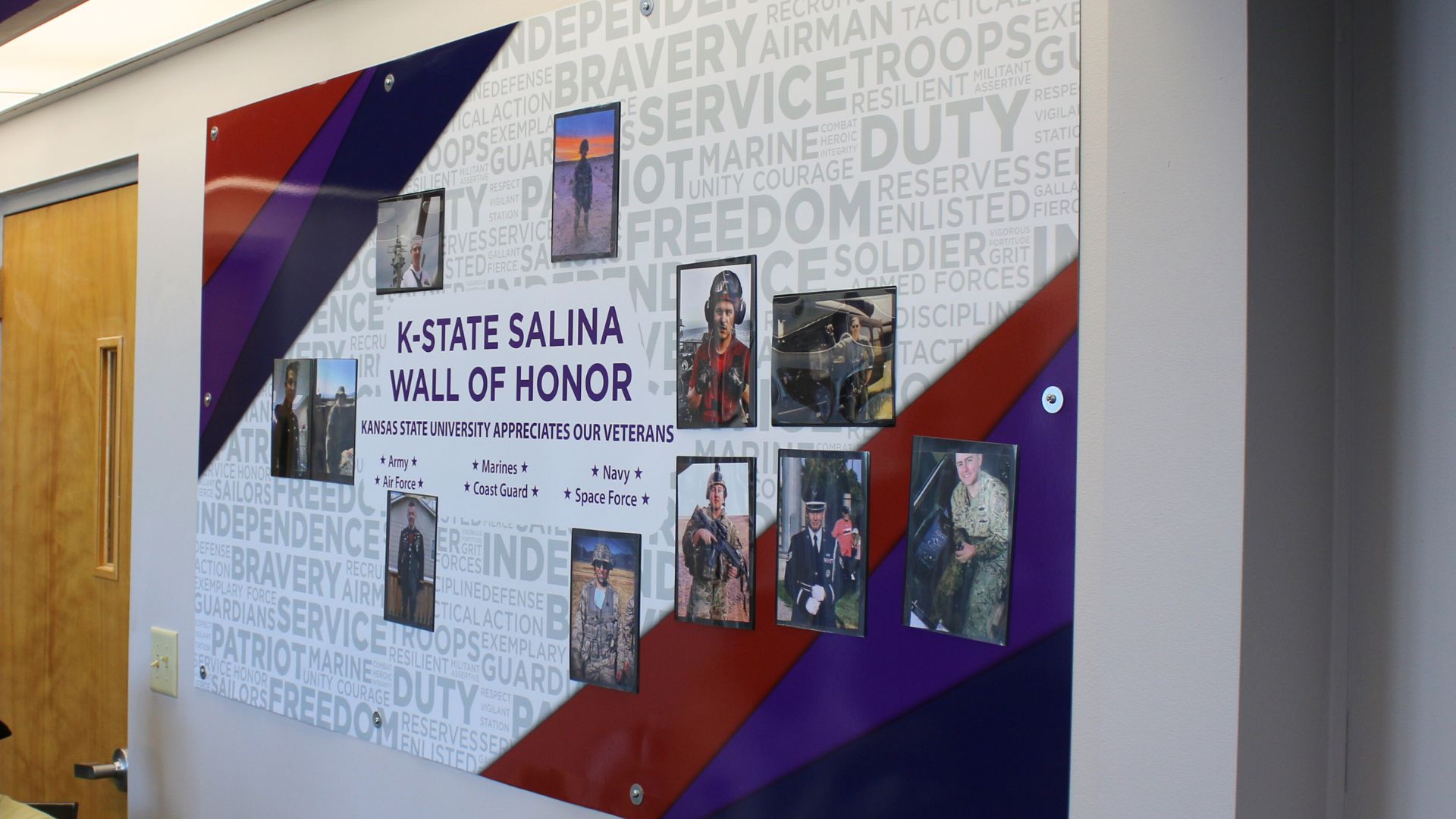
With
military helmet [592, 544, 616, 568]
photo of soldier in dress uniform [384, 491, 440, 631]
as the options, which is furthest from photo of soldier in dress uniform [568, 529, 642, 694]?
photo of soldier in dress uniform [384, 491, 440, 631]

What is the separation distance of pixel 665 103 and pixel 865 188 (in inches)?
11.8

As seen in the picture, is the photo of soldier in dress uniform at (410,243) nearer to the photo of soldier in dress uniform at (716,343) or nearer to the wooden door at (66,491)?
the photo of soldier in dress uniform at (716,343)

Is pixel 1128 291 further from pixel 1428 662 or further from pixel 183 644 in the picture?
pixel 183 644

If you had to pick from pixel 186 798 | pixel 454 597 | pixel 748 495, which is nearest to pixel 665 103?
pixel 748 495

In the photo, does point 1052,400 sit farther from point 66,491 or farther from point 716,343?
point 66,491

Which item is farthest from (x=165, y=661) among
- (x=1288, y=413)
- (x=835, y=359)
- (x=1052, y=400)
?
(x=1288, y=413)

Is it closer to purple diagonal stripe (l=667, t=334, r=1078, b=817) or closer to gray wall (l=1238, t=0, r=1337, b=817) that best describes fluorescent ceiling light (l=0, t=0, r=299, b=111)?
purple diagonal stripe (l=667, t=334, r=1078, b=817)

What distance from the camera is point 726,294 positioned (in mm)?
1173

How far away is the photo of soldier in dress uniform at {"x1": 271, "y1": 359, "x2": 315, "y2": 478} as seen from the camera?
1.65m

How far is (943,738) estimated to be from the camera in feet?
3.32

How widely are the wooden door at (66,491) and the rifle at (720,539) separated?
1.43 meters

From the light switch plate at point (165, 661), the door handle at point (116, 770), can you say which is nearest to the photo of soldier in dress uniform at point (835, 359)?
the light switch plate at point (165, 661)

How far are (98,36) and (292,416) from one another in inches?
36.2

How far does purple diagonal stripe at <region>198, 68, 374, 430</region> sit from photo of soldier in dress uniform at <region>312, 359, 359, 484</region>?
0.22 m
